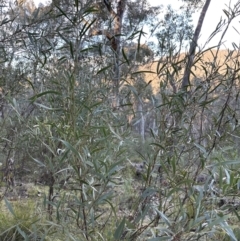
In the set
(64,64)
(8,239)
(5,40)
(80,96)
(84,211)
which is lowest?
(8,239)

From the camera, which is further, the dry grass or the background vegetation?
the dry grass

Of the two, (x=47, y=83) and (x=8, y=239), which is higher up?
(x=47, y=83)

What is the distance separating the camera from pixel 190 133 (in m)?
1.23

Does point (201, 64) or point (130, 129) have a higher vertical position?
point (201, 64)

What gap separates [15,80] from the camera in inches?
75.1

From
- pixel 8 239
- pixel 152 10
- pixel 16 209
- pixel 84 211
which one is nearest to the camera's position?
pixel 84 211

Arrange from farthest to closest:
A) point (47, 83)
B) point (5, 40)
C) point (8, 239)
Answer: point (8, 239), point (5, 40), point (47, 83)

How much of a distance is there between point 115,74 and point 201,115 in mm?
372

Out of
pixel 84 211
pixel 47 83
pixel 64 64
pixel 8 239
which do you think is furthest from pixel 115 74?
pixel 8 239

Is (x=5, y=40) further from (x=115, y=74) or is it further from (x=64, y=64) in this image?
(x=115, y=74)

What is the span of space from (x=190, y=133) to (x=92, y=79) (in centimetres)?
40

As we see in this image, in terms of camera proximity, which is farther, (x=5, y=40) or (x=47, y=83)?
Answer: (x=5, y=40)

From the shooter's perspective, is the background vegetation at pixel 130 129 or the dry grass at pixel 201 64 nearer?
the background vegetation at pixel 130 129

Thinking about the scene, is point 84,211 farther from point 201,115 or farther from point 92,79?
point 201,115
